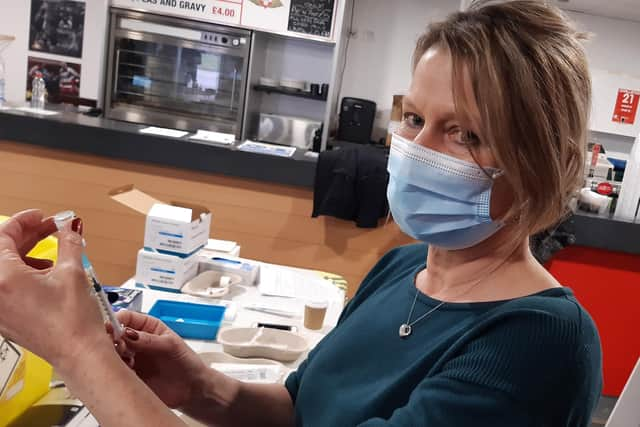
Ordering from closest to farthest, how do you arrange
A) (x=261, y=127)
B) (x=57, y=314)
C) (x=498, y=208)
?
1. (x=57, y=314)
2. (x=498, y=208)
3. (x=261, y=127)

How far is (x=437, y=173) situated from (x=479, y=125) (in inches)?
5.3

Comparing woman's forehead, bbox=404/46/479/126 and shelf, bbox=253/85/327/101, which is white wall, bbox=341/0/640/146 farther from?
woman's forehead, bbox=404/46/479/126

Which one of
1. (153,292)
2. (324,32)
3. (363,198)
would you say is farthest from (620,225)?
(324,32)

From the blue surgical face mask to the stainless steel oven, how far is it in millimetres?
4245

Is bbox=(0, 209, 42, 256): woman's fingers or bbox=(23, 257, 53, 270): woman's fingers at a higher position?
bbox=(0, 209, 42, 256): woman's fingers

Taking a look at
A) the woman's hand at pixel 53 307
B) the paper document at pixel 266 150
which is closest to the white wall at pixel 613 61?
the paper document at pixel 266 150

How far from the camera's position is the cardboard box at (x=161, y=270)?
1951 millimetres

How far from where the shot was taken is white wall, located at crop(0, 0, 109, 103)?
5.64 m

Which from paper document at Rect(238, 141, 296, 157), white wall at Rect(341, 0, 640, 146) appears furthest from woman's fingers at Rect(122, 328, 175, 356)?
white wall at Rect(341, 0, 640, 146)

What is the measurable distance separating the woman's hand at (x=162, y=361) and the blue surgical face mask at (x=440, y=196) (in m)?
0.46

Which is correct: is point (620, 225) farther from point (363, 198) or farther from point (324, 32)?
point (324, 32)

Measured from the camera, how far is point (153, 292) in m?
1.92

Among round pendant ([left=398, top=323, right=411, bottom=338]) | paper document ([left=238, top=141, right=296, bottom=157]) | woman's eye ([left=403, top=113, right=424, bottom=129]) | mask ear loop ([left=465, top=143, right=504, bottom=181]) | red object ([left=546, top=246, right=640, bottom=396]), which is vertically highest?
woman's eye ([left=403, top=113, right=424, bottom=129])

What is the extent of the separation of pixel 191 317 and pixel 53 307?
3.70 feet
